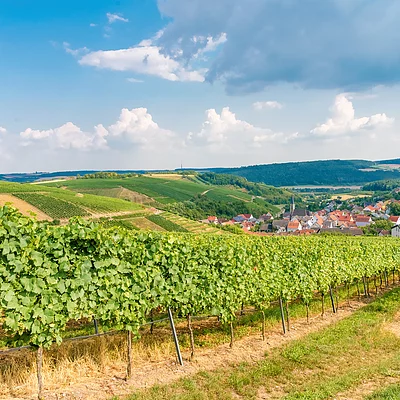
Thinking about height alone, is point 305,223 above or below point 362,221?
below

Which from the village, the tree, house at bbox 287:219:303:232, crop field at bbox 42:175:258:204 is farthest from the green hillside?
the tree

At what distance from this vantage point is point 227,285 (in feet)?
36.4

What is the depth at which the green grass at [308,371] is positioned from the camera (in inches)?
293

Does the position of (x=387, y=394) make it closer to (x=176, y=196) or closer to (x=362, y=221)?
(x=362, y=221)

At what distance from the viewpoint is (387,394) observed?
7.11 meters

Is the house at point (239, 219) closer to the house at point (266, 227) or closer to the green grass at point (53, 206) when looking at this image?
the house at point (266, 227)

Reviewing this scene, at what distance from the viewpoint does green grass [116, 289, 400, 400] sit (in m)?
7.44

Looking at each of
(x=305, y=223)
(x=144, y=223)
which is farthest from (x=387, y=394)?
(x=305, y=223)

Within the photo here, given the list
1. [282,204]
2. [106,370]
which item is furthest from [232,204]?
[106,370]

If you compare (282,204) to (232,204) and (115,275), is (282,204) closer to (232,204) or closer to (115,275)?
(232,204)

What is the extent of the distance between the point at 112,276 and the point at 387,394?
665 centimetres

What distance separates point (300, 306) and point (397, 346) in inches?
239

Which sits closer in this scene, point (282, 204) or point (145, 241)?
point (145, 241)

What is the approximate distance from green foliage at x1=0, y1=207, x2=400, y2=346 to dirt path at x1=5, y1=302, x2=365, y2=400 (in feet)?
3.57
